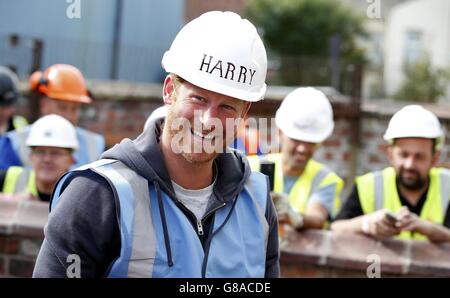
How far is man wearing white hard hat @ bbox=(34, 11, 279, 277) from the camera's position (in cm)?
189

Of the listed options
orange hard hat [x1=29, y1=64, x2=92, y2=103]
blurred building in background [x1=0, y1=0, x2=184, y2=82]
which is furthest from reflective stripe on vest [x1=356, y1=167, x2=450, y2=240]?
blurred building in background [x1=0, y1=0, x2=184, y2=82]

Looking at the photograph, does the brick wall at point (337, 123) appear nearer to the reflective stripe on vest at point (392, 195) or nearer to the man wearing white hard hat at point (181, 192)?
the reflective stripe on vest at point (392, 195)

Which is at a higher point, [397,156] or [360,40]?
[360,40]

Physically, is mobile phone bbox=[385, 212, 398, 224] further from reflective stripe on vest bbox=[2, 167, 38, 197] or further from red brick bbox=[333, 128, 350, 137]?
red brick bbox=[333, 128, 350, 137]

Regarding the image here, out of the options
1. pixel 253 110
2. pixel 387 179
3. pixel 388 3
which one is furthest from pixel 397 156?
pixel 388 3

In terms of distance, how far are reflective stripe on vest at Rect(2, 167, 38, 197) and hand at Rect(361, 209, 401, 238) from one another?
202 centimetres

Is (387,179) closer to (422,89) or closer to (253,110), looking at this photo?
(253,110)

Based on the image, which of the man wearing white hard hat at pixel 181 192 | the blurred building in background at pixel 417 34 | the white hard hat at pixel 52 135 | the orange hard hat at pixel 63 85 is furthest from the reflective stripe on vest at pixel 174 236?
the blurred building in background at pixel 417 34

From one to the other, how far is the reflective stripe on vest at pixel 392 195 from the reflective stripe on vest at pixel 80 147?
1874 millimetres

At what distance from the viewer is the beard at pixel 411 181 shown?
12.7 ft

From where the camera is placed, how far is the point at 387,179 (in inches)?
158

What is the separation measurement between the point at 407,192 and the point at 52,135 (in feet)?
7.07
